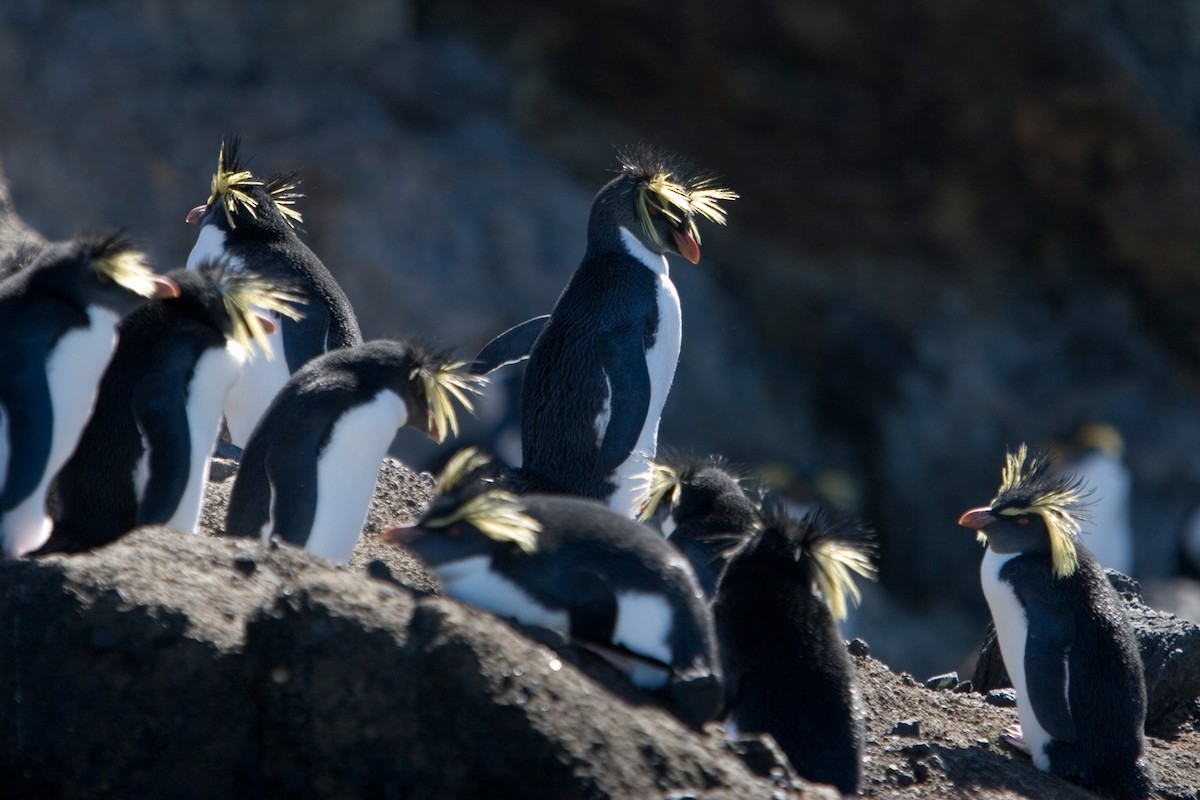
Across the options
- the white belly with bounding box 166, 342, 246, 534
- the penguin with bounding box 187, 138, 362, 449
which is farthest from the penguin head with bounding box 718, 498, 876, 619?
the penguin with bounding box 187, 138, 362, 449

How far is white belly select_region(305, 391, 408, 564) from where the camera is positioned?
3.98 m

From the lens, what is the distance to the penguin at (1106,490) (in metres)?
10.1

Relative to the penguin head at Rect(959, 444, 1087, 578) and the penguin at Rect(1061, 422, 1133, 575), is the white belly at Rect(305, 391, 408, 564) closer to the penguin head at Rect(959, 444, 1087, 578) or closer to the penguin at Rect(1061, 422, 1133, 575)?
the penguin head at Rect(959, 444, 1087, 578)

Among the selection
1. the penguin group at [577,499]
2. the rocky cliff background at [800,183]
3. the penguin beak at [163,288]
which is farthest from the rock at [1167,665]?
the rocky cliff background at [800,183]

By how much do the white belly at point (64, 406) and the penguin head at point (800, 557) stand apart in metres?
1.49

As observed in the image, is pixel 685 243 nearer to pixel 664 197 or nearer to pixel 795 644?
pixel 664 197

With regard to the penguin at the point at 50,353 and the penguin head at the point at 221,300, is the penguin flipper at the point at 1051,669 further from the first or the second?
the penguin at the point at 50,353

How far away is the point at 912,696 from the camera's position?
14.9 ft

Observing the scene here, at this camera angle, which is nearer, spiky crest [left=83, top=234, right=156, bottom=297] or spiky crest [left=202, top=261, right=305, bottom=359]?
spiky crest [left=83, top=234, right=156, bottom=297]

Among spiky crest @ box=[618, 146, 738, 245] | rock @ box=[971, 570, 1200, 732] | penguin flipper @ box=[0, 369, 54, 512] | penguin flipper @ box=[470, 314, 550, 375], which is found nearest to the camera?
penguin flipper @ box=[0, 369, 54, 512]

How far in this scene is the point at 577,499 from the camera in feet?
10.8

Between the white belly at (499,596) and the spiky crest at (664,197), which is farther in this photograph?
the spiky crest at (664,197)

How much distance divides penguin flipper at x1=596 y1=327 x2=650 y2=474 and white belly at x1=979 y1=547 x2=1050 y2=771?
1.18 metres

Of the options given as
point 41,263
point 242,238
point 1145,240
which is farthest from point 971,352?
point 41,263
